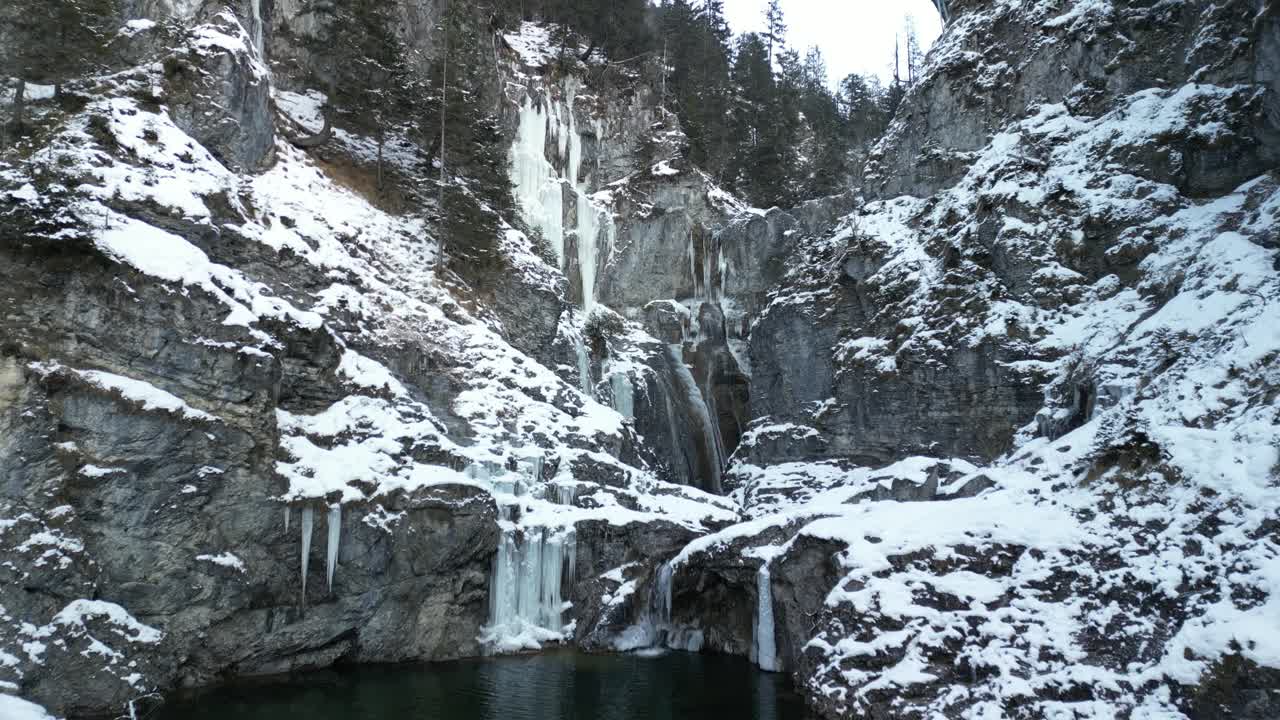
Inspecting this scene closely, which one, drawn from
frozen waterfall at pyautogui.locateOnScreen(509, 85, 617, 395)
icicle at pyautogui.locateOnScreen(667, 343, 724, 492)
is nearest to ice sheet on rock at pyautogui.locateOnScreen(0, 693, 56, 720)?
frozen waterfall at pyautogui.locateOnScreen(509, 85, 617, 395)

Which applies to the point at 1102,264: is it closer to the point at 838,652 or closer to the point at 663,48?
the point at 838,652

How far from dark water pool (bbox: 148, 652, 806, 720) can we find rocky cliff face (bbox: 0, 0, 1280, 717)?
3.87ft

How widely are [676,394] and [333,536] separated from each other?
1821 cm

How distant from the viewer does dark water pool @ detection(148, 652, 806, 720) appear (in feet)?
47.7

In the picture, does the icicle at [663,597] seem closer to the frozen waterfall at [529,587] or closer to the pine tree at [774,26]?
the frozen waterfall at [529,587]

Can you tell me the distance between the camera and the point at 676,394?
3397cm

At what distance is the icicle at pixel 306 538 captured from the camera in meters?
17.9

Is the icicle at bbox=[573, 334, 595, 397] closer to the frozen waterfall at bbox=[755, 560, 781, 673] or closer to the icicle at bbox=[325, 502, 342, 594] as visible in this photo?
the frozen waterfall at bbox=[755, 560, 781, 673]

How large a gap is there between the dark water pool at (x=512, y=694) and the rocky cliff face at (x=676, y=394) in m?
1.18

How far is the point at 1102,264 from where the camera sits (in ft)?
78.7

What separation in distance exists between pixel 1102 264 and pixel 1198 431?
45.5ft

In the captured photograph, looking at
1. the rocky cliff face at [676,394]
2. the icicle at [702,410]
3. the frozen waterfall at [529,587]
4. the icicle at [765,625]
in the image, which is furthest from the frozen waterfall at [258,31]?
the icicle at [765,625]

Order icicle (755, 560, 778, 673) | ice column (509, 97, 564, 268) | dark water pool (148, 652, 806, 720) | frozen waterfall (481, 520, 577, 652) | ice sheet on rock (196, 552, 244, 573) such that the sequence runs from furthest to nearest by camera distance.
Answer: ice column (509, 97, 564, 268) < frozen waterfall (481, 520, 577, 652) < icicle (755, 560, 778, 673) < ice sheet on rock (196, 552, 244, 573) < dark water pool (148, 652, 806, 720)

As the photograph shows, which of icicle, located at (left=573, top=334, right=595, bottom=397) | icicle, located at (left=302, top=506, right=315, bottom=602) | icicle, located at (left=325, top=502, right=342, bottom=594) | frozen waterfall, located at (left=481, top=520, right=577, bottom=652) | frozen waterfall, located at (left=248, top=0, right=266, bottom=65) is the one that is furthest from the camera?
icicle, located at (left=573, top=334, right=595, bottom=397)
